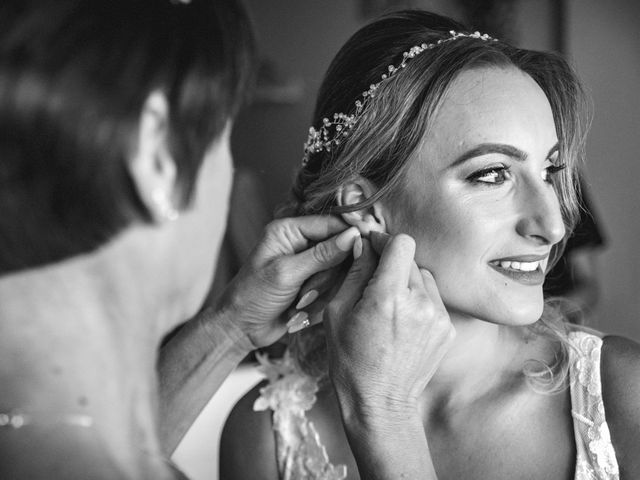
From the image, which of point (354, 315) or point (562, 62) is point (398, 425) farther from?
point (562, 62)

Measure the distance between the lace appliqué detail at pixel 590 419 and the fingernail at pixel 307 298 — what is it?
20.3 inches

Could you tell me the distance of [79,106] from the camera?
0.58 m

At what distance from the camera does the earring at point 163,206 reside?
2.03ft

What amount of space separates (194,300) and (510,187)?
2.32ft

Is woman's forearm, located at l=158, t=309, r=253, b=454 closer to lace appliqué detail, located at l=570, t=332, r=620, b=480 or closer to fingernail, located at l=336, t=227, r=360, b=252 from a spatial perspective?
fingernail, located at l=336, t=227, r=360, b=252

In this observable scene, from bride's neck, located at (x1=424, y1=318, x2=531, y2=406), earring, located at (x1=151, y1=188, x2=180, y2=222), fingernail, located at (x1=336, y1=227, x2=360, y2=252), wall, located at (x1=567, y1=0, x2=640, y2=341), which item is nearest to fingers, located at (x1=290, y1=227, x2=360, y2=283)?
fingernail, located at (x1=336, y1=227, x2=360, y2=252)

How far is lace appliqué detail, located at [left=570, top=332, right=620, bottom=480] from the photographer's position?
1190 millimetres

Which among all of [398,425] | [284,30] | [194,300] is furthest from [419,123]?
[284,30]

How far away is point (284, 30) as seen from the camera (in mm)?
2645

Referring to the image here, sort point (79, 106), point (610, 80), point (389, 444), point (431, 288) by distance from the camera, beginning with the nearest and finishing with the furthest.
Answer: point (79, 106) < point (389, 444) < point (431, 288) < point (610, 80)

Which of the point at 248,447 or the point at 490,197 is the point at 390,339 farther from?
the point at 248,447

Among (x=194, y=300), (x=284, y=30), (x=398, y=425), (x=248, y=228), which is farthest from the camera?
(x=284, y=30)

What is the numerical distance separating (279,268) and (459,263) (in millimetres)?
327

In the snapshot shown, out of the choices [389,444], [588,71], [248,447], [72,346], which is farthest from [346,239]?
[588,71]
